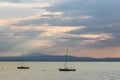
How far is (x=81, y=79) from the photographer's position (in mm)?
136375

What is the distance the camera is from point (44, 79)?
451ft

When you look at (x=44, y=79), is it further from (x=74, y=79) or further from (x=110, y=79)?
(x=110, y=79)

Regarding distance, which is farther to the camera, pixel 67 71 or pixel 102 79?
pixel 67 71

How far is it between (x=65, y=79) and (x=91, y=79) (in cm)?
863

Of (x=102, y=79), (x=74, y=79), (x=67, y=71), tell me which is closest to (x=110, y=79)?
(x=102, y=79)

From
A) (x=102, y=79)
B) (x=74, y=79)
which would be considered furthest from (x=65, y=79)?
(x=102, y=79)

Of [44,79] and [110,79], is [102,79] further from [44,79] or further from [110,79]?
[44,79]

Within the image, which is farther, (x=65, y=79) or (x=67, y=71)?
(x=67, y=71)

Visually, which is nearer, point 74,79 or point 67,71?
point 74,79

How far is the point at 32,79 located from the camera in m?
138

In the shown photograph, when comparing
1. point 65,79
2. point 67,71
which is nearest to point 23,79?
point 65,79

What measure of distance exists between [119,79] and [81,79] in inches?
495

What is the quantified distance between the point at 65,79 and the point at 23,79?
13913 mm

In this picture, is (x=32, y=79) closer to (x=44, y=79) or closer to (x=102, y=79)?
(x=44, y=79)
